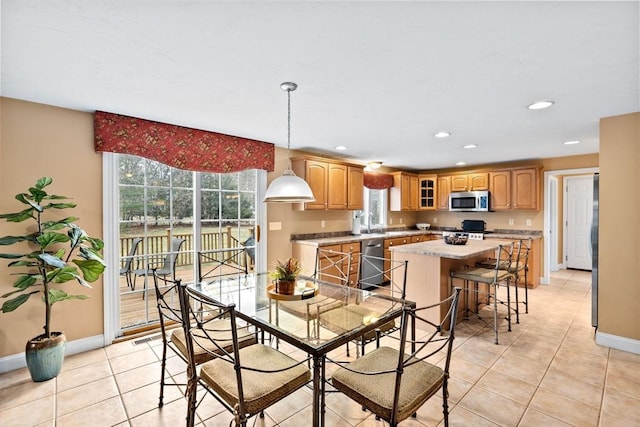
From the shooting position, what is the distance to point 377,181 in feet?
19.2

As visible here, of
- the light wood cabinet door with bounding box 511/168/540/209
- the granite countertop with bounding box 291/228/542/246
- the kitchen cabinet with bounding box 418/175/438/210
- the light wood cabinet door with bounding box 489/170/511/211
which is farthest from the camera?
the kitchen cabinet with bounding box 418/175/438/210

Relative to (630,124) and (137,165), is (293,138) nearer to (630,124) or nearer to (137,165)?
(137,165)

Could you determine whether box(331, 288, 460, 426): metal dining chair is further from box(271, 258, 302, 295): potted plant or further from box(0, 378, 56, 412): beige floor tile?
box(0, 378, 56, 412): beige floor tile

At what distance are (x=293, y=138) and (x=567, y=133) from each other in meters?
3.32

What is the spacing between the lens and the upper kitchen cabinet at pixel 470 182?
18.5ft

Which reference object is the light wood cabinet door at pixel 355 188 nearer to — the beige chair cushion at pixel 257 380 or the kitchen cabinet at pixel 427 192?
the kitchen cabinet at pixel 427 192

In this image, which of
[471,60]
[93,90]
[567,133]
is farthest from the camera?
[567,133]

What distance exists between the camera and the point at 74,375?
239cm

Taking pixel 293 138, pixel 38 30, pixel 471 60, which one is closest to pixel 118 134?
pixel 38 30

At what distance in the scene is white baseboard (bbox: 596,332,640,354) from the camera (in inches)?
108

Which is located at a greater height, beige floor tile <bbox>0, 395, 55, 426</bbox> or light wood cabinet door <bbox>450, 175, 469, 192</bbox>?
light wood cabinet door <bbox>450, 175, 469, 192</bbox>

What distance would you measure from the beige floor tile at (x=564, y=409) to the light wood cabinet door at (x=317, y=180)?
10.3 feet

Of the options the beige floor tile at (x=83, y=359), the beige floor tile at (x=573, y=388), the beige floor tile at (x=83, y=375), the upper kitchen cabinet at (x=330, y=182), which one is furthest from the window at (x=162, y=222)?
the beige floor tile at (x=573, y=388)

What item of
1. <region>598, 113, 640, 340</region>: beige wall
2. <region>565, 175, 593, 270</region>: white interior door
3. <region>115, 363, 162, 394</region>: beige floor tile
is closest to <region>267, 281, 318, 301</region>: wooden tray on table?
<region>115, 363, 162, 394</region>: beige floor tile
